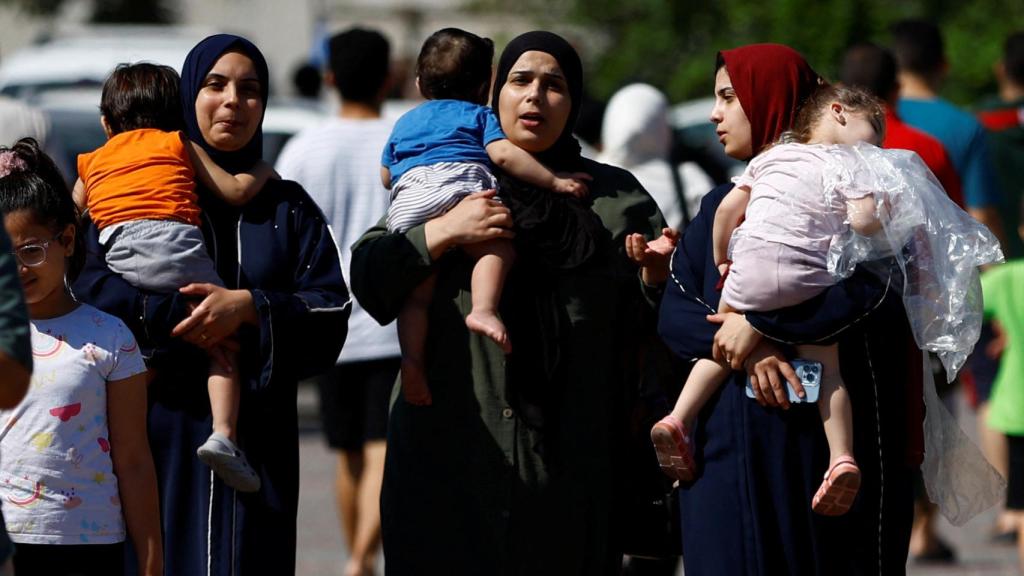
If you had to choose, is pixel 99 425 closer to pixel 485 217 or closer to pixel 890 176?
pixel 485 217

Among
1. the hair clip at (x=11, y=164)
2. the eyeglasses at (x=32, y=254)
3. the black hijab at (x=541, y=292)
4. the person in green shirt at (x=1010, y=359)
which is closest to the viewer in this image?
the eyeglasses at (x=32, y=254)

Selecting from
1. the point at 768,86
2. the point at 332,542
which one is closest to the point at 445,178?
the point at 768,86

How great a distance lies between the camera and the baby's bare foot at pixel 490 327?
485cm

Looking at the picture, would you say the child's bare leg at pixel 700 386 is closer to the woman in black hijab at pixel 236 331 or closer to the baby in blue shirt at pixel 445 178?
the baby in blue shirt at pixel 445 178

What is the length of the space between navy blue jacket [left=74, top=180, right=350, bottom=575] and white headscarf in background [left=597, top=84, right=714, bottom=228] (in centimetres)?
284

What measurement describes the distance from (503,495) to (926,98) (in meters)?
4.23

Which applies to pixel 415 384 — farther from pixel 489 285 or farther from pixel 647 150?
pixel 647 150

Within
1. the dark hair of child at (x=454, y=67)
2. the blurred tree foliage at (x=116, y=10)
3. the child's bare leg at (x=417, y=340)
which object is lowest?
the blurred tree foliage at (x=116, y=10)

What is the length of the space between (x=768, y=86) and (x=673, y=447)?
0.89 meters

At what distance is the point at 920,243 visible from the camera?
4.62m

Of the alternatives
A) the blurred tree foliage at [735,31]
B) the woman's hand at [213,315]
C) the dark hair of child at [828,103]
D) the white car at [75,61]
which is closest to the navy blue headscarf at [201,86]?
the woman's hand at [213,315]

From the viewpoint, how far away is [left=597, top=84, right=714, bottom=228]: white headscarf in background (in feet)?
25.2

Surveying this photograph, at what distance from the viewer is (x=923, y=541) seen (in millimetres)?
8617

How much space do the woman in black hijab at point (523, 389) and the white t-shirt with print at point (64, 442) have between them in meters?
0.92
